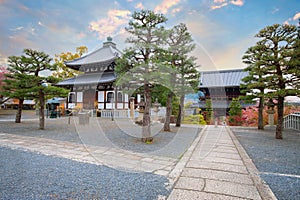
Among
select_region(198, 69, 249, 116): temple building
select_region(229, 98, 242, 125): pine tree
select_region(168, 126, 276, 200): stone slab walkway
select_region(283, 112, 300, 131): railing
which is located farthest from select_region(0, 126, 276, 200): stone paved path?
select_region(198, 69, 249, 116): temple building

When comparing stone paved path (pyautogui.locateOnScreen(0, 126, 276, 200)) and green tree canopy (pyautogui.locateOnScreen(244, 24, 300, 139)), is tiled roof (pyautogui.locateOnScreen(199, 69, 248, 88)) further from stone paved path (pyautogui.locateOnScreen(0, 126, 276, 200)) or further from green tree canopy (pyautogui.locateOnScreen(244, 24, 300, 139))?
stone paved path (pyautogui.locateOnScreen(0, 126, 276, 200))

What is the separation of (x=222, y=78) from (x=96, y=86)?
12975mm

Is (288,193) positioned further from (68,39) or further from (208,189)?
(68,39)

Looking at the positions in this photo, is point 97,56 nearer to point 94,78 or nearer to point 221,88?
point 94,78

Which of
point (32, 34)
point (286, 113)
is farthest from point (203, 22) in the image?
point (32, 34)

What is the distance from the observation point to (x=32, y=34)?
25.4 feet

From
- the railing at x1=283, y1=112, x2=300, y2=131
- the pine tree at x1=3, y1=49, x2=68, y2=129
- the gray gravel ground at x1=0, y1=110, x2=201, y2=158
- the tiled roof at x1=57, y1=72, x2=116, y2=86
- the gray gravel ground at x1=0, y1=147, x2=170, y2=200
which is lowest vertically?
the gray gravel ground at x1=0, y1=110, x2=201, y2=158

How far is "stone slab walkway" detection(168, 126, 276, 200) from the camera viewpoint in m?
1.77

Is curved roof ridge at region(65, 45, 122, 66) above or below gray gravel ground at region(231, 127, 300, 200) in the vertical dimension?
above

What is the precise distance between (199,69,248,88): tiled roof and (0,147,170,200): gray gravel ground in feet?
47.0

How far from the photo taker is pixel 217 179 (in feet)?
7.06

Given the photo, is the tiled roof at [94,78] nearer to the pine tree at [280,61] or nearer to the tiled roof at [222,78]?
the tiled roof at [222,78]

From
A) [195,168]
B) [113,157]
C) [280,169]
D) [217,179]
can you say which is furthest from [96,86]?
[280,169]

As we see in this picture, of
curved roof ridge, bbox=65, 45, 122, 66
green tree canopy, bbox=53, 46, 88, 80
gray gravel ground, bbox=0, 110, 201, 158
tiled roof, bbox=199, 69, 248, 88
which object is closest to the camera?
gray gravel ground, bbox=0, 110, 201, 158
